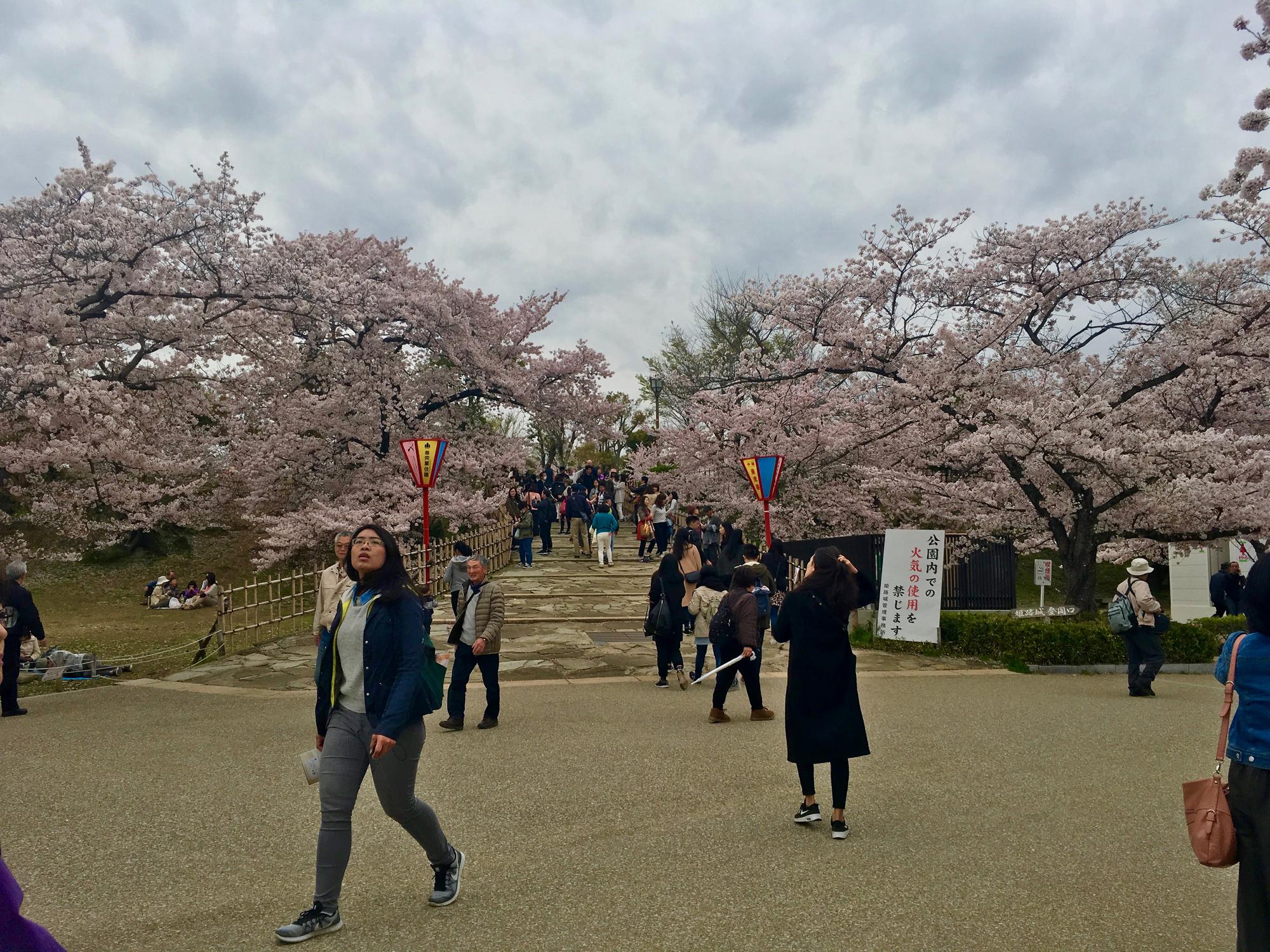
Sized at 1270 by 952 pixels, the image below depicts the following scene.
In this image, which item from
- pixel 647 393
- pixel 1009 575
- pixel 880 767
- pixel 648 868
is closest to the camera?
pixel 648 868

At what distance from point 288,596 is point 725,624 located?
9.27 meters

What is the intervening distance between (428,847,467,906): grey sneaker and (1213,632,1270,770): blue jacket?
3133 millimetres

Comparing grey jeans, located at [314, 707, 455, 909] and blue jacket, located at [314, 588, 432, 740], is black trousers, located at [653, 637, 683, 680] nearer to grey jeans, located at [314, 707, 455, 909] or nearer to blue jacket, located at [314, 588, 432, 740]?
grey jeans, located at [314, 707, 455, 909]

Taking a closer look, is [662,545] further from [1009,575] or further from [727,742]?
[727,742]

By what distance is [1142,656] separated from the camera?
10086 millimetres

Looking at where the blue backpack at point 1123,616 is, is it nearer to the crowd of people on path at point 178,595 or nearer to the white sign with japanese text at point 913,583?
the white sign with japanese text at point 913,583

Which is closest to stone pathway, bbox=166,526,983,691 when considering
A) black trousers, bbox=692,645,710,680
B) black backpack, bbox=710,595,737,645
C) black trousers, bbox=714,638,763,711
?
black trousers, bbox=692,645,710,680

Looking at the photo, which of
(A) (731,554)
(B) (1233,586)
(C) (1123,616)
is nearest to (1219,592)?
(B) (1233,586)

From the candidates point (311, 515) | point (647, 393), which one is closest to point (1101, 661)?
point (311, 515)

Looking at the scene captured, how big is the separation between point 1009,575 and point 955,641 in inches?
134

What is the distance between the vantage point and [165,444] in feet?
69.2

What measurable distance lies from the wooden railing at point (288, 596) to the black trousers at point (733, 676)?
3.74m

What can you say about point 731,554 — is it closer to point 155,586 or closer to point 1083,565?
point 1083,565

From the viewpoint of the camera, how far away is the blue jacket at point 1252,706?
2.96 m
